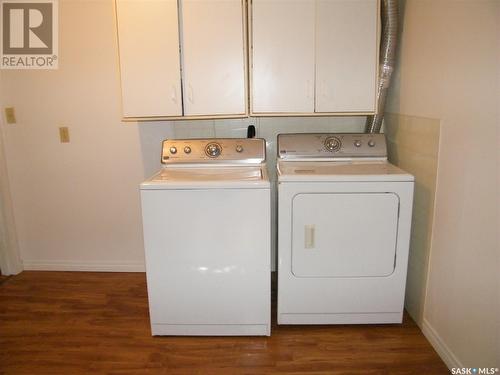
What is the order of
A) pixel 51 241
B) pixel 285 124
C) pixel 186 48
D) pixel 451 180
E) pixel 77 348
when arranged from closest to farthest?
pixel 451 180 → pixel 77 348 → pixel 186 48 → pixel 285 124 → pixel 51 241

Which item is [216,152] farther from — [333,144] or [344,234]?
[344,234]

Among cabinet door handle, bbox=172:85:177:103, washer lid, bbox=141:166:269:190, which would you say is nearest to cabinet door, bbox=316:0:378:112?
washer lid, bbox=141:166:269:190

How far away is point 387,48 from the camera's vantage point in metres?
2.09

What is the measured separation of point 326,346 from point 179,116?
1.56 meters

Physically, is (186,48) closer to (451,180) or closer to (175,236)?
(175,236)

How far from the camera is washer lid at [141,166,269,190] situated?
1727mm

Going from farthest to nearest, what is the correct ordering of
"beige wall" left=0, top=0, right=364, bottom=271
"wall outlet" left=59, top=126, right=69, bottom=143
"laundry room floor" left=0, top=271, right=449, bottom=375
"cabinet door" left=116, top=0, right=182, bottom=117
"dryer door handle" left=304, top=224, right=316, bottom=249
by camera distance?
"wall outlet" left=59, top=126, right=69, bottom=143 < "beige wall" left=0, top=0, right=364, bottom=271 < "cabinet door" left=116, top=0, right=182, bottom=117 < "dryer door handle" left=304, top=224, right=316, bottom=249 < "laundry room floor" left=0, top=271, right=449, bottom=375

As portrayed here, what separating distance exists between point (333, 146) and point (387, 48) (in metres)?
0.66

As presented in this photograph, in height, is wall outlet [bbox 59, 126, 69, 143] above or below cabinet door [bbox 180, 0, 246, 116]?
below

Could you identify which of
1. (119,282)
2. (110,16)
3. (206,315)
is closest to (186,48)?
(110,16)

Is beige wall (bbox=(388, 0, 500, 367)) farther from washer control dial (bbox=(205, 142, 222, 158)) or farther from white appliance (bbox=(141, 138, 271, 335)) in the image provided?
washer control dial (bbox=(205, 142, 222, 158))

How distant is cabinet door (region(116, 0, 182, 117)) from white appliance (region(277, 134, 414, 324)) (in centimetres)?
85

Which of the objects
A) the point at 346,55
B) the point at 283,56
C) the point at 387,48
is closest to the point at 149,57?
the point at 283,56

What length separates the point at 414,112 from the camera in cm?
195
